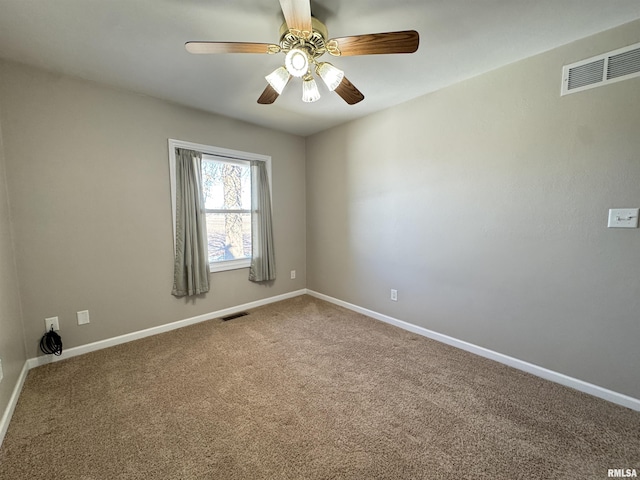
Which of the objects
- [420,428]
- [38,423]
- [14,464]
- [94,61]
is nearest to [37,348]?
[38,423]

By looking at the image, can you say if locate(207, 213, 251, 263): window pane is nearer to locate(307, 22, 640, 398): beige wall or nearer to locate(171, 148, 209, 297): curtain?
locate(171, 148, 209, 297): curtain

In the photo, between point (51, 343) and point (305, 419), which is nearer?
point (305, 419)

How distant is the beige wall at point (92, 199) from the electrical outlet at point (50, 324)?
0.03 meters

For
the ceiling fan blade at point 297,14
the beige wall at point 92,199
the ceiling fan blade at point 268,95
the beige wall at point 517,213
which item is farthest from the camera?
the beige wall at point 92,199

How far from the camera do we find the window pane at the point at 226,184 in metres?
3.12

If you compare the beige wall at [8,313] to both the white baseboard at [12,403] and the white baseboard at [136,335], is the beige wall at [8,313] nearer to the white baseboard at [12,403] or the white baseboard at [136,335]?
the white baseboard at [12,403]

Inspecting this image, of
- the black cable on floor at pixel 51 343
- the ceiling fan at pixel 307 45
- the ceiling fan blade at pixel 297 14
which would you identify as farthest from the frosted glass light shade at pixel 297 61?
the black cable on floor at pixel 51 343

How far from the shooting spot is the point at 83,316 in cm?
234

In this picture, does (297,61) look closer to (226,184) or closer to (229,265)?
(226,184)

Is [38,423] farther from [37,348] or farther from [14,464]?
[37,348]

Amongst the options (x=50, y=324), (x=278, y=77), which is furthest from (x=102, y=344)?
(x=278, y=77)

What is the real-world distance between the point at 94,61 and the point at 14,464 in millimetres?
2582

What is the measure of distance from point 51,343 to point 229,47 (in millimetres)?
2705

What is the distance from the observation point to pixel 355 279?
3383 mm
